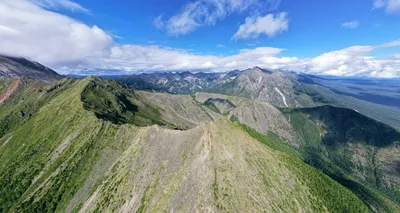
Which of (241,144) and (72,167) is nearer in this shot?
(241,144)

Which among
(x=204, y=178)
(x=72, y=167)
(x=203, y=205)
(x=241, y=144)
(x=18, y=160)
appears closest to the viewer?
(x=203, y=205)

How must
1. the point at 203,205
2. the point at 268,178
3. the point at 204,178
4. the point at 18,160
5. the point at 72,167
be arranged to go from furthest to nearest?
1. the point at 18,160
2. the point at 72,167
3. the point at 268,178
4. the point at 204,178
5. the point at 203,205

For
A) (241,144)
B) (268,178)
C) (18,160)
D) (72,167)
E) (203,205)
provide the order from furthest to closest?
(18,160) → (72,167) → (241,144) → (268,178) → (203,205)

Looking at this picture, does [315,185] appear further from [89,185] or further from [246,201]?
[89,185]

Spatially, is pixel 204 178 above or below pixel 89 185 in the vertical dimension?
above

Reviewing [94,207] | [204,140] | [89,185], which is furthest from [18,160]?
[204,140]

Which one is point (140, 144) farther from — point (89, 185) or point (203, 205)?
point (203, 205)

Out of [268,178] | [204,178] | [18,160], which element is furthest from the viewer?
[18,160]

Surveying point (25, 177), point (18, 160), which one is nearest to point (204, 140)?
point (25, 177)

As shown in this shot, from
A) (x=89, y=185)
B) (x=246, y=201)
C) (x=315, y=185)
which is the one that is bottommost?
(x=315, y=185)
